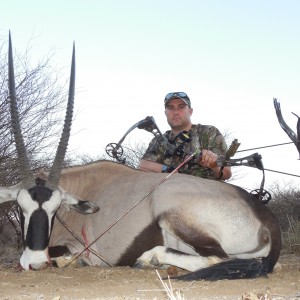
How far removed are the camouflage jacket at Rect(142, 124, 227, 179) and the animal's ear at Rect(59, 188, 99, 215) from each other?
4.44ft

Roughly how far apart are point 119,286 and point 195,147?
119 inches

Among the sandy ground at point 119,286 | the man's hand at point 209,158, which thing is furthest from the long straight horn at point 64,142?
the man's hand at point 209,158

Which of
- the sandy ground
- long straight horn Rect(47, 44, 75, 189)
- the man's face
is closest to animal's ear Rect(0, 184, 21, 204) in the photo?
long straight horn Rect(47, 44, 75, 189)

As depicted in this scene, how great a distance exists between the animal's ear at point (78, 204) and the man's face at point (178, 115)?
6.44 ft

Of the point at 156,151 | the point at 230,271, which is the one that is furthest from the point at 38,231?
the point at 156,151

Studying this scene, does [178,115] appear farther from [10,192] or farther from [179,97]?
[10,192]

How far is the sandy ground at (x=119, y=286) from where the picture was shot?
11.0 feet

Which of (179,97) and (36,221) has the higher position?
(179,97)

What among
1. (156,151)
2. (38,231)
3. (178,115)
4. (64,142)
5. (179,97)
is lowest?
(38,231)

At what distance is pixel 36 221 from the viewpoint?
4.89m

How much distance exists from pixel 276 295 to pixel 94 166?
3.10 m

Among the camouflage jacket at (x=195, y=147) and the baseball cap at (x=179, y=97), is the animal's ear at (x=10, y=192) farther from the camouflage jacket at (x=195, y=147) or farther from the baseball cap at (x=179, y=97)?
the baseball cap at (x=179, y=97)

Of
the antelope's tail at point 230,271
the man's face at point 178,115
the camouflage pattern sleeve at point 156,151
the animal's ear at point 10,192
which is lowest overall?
the antelope's tail at point 230,271

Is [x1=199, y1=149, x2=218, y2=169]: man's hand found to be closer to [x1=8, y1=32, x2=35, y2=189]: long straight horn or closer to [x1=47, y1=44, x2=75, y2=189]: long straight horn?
[x1=47, y1=44, x2=75, y2=189]: long straight horn
